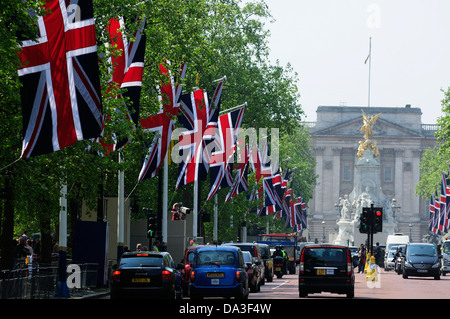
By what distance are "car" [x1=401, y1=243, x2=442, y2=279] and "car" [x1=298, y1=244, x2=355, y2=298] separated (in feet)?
75.2

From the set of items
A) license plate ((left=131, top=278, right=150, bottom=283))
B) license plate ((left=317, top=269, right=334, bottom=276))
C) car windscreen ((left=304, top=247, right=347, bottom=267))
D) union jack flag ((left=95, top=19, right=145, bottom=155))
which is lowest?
license plate ((left=317, top=269, right=334, bottom=276))

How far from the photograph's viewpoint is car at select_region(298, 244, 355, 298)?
109ft

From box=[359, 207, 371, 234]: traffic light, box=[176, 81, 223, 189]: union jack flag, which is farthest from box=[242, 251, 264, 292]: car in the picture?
box=[359, 207, 371, 234]: traffic light

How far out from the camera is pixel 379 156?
17938 cm

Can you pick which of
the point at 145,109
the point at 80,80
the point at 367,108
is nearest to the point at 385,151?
the point at 367,108

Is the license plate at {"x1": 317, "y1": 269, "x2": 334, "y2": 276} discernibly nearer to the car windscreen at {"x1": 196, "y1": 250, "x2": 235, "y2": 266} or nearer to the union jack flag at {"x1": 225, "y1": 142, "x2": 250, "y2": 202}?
the car windscreen at {"x1": 196, "y1": 250, "x2": 235, "y2": 266}

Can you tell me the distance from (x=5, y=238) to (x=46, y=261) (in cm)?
847

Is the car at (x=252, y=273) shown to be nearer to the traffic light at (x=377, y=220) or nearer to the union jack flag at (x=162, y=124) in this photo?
the union jack flag at (x=162, y=124)

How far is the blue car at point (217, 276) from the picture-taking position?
30.4 meters

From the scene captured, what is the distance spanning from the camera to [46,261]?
41.0 meters

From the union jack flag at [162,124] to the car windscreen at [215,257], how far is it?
4.97m

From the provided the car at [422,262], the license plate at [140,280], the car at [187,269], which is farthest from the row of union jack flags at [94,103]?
the car at [422,262]

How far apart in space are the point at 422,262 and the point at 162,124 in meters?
23.8

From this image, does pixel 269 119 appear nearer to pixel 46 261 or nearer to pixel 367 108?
pixel 46 261
